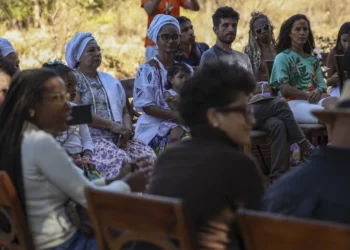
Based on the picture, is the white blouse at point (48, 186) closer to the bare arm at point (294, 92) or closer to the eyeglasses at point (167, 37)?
the eyeglasses at point (167, 37)

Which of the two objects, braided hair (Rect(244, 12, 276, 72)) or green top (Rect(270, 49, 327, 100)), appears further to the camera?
braided hair (Rect(244, 12, 276, 72))

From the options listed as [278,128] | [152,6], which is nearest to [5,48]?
[152,6]

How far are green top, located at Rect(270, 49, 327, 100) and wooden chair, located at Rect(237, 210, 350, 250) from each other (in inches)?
193

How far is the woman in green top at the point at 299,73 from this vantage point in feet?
24.0

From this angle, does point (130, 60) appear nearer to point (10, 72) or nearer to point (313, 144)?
point (313, 144)

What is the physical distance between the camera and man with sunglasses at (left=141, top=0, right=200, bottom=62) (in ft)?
26.7

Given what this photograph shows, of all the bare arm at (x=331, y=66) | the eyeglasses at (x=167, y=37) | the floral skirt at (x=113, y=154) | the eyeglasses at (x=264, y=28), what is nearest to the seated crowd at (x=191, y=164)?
the floral skirt at (x=113, y=154)

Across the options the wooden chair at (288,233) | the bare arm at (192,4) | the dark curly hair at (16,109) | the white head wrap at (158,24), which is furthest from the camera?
Answer: the bare arm at (192,4)

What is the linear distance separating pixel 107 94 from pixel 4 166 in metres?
2.84

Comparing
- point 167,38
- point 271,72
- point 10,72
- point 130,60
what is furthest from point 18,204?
point 130,60

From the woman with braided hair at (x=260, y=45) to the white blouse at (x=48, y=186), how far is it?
4.75 meters

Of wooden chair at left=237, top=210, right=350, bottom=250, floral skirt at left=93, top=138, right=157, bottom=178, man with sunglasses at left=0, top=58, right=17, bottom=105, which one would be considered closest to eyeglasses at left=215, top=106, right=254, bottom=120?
wooden chair at left=237, top=210, right=350, bottom=250

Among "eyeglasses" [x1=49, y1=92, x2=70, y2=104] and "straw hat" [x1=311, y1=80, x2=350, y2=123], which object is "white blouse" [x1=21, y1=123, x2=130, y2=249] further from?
"straw hat" [x1=311, y1=80, x2=350, y2=123]

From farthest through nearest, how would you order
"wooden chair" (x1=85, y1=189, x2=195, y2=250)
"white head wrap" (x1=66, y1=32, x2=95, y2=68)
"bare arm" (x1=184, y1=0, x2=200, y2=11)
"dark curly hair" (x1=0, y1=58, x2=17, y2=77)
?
"bare arm" (x1=184, y1=0, x2=200, y2=11)
"white head wrap" (x1=66, y1=32, x2=95, y2=68)
"dark curly hair" (x1=0, y1=58, x2=17, y2=77)
"wooden chair" (x1=85, y1=189, x2=195, y2=250)
